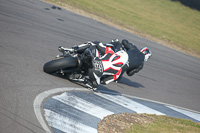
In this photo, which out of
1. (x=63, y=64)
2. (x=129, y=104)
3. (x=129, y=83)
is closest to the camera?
(x=63, y=64)

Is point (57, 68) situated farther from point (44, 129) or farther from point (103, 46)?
point (44, 129)

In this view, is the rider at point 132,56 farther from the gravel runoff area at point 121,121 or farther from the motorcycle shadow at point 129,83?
the gravel runoff area at point 121,121

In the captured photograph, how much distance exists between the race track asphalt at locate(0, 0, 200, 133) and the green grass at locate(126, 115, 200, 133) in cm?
146

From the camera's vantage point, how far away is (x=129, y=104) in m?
6.61

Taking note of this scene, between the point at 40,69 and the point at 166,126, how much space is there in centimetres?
290

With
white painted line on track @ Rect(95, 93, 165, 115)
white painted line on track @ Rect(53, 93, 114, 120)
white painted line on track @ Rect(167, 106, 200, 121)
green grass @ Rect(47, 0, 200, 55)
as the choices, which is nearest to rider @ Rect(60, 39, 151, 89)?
white painted line on track @ Rect(95, 93, 165, 115)

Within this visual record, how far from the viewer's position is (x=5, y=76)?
207 inches

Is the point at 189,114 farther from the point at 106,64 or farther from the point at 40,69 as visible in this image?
the point at 40,69

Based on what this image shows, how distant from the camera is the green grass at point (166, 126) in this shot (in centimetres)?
532

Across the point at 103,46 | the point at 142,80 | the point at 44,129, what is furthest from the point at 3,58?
the point at 142,80

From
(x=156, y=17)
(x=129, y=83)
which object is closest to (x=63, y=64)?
(x=129, y=83)

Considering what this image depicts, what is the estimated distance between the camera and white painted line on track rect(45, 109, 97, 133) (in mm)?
4254

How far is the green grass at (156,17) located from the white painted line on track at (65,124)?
15.4 metres

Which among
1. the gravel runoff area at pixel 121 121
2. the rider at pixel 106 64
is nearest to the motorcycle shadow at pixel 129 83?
the rider at pixel 106 64
